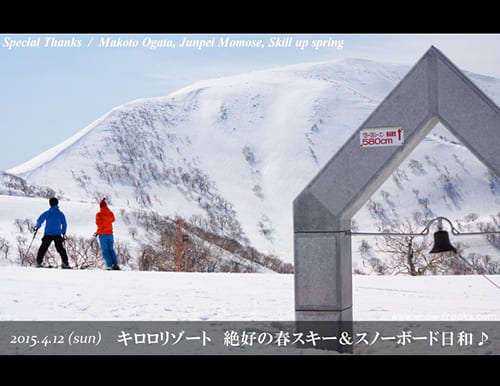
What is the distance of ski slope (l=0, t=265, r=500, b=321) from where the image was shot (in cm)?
903

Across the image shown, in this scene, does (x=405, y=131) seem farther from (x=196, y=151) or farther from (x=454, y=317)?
(x=196, y=151)

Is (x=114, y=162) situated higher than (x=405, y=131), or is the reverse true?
(x=114, y=162)

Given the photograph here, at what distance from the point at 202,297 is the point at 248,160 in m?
71.1

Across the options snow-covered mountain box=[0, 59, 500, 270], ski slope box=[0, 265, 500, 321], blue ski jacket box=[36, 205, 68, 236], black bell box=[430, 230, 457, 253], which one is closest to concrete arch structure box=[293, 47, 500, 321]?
black bell box=[430, 230, 457, 253]

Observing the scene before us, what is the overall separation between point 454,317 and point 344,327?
120 inches

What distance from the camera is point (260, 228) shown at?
64938mm

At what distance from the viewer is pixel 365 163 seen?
286 inches

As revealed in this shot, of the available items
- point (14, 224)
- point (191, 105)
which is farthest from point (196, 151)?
point (14, 224)

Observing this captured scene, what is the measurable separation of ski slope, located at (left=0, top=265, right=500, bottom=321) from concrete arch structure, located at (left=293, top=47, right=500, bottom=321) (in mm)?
1843

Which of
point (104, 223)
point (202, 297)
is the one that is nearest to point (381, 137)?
point (202, 297)

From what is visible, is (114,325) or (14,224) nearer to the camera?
(114,325)

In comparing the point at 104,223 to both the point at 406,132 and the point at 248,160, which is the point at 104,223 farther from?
the point at 248,160

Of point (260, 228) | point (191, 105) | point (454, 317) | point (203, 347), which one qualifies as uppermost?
point (191, 105)

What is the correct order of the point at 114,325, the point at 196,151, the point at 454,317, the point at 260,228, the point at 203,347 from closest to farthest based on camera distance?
the point at 203,347, the point at 114,325, the point at 454,317, the point at 260,228, the point at 196,151
